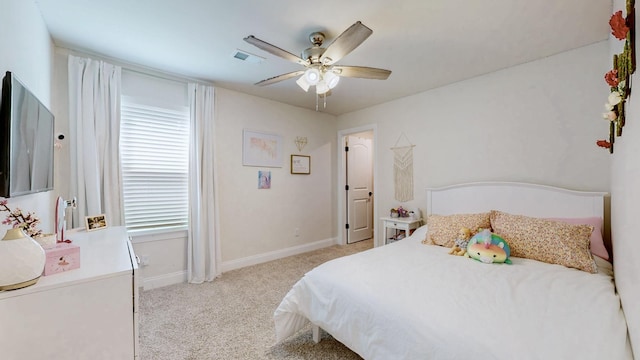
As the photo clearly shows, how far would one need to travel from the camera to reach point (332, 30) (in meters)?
2.02

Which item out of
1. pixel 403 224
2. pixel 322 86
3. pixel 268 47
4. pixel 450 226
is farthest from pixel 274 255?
pixel 268 47

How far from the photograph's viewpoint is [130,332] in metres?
1.14

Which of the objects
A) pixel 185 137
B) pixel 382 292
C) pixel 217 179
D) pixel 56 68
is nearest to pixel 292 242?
pixel 217 179

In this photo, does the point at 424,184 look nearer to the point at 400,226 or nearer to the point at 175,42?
the point at 400,226

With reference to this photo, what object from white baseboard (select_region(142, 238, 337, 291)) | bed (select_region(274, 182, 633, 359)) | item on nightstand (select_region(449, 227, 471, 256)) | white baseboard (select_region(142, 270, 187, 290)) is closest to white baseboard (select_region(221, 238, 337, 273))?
white baseboard (select_region(142, 238, 337, 291))

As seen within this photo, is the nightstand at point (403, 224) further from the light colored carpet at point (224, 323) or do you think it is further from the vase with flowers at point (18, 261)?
the vase with flowers at point (18, 261)

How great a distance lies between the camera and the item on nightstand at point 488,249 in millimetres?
2016

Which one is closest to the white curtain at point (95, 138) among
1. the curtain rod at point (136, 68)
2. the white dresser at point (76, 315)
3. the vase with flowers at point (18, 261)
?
the curtain rod at point (136, 68)

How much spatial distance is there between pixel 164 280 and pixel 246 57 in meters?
2.66

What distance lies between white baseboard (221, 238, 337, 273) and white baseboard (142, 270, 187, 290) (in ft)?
1.58

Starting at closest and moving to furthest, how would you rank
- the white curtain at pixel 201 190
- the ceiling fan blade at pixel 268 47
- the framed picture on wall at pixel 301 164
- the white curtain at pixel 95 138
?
the ceiling fan blade at pixel 268 47 < the white curtain at pixel 95 138 < the white curtain at pixel 201 190 < the framed picture on wall at pixel 301 164

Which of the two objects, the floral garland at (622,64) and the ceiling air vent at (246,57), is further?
the ceiling air vent at (246,57)

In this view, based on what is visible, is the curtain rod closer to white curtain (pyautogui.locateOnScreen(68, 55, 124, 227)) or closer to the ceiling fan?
white curtain (pyautogui.locateOnScreen(68, 55, 124, 227))

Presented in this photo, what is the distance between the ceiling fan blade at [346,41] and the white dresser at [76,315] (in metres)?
1.78
